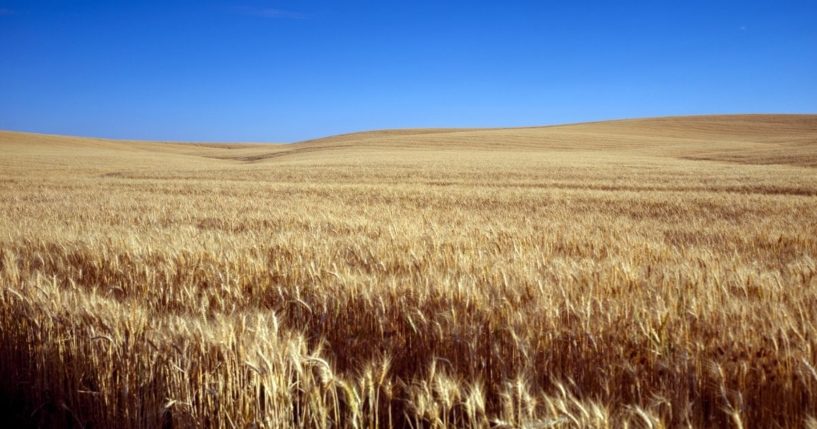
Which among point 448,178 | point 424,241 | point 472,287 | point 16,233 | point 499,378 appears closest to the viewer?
point 499,378

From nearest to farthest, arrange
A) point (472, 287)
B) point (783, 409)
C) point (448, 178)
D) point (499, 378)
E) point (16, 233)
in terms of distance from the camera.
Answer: point (783, 409) < point (499, 378) < point (472, 287) < point (16, 233) < point (448, 178)

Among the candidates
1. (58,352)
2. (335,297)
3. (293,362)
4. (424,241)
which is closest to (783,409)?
(293,362)

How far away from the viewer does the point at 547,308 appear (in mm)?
2559

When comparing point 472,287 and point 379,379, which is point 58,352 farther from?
point 472,287

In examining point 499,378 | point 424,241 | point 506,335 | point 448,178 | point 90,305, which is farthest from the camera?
point 448,178

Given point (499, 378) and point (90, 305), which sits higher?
point (90, 305)

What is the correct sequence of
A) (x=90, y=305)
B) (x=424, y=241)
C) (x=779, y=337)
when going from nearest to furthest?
(x=779, y=337) < (x=90, y=305) < (x=424, y=241)

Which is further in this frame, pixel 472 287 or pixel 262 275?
pixel 262 275

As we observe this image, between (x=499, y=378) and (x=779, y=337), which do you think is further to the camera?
(x=499, y=378)

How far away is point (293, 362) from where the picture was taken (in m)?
1.84

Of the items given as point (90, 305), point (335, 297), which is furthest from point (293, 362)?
point (90, 305)

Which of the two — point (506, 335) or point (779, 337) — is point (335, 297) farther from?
point (779, 337)

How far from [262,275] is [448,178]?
18.8 m

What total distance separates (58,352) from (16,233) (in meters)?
5.26
